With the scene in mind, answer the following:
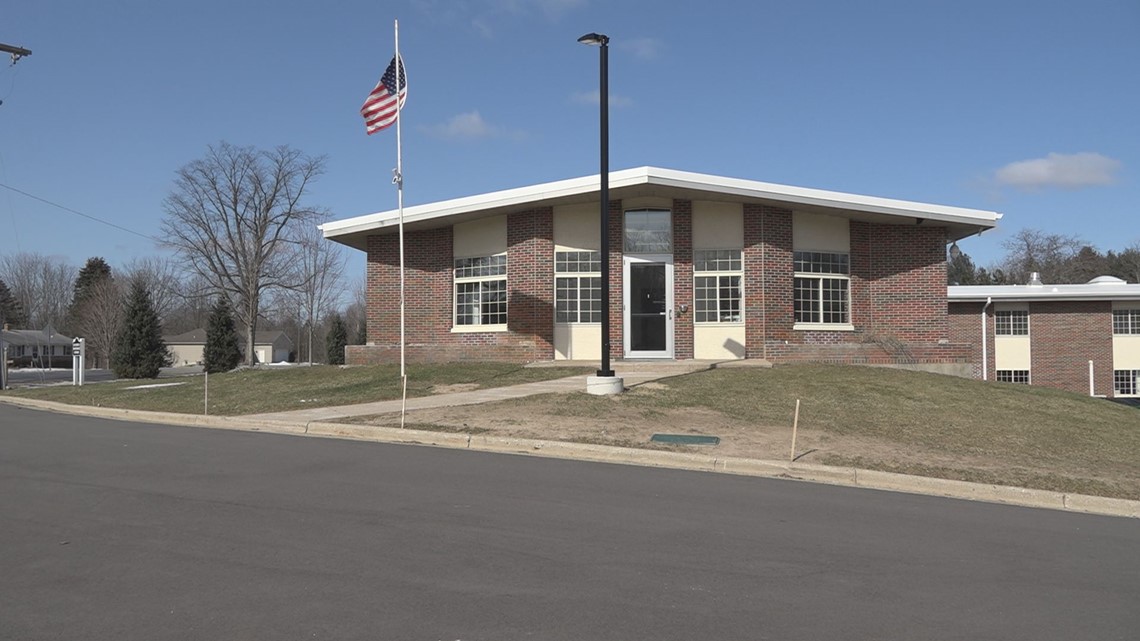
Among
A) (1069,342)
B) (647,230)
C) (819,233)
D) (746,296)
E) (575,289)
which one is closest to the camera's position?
(746,296)

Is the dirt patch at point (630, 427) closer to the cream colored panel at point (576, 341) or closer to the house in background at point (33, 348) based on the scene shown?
the cream colored panel at point (576, 341)

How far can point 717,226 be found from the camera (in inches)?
808

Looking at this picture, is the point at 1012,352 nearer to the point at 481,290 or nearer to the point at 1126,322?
the point at 1126,322

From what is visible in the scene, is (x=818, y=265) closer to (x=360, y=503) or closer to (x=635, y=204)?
(x=635, y=204)

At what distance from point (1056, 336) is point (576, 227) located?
21061mm

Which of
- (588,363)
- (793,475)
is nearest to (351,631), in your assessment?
(793,475)

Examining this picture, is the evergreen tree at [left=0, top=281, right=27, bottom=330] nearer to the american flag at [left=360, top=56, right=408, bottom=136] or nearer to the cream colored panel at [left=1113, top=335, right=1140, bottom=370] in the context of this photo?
the american flag at [left=360, top=56, right=408, bottom=136]

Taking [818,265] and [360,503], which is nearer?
[360,503]

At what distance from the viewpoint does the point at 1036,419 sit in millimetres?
13273

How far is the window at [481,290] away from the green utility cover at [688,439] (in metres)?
11.0

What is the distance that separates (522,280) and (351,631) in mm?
16736

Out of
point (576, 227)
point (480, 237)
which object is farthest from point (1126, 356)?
point (480, 237)

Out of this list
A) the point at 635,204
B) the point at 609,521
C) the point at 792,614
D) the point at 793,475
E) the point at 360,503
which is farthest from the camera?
the point at 635,204

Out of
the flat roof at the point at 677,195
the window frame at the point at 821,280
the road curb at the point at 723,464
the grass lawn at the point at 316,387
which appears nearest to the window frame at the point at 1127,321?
the flat roof at the point at 677,195
